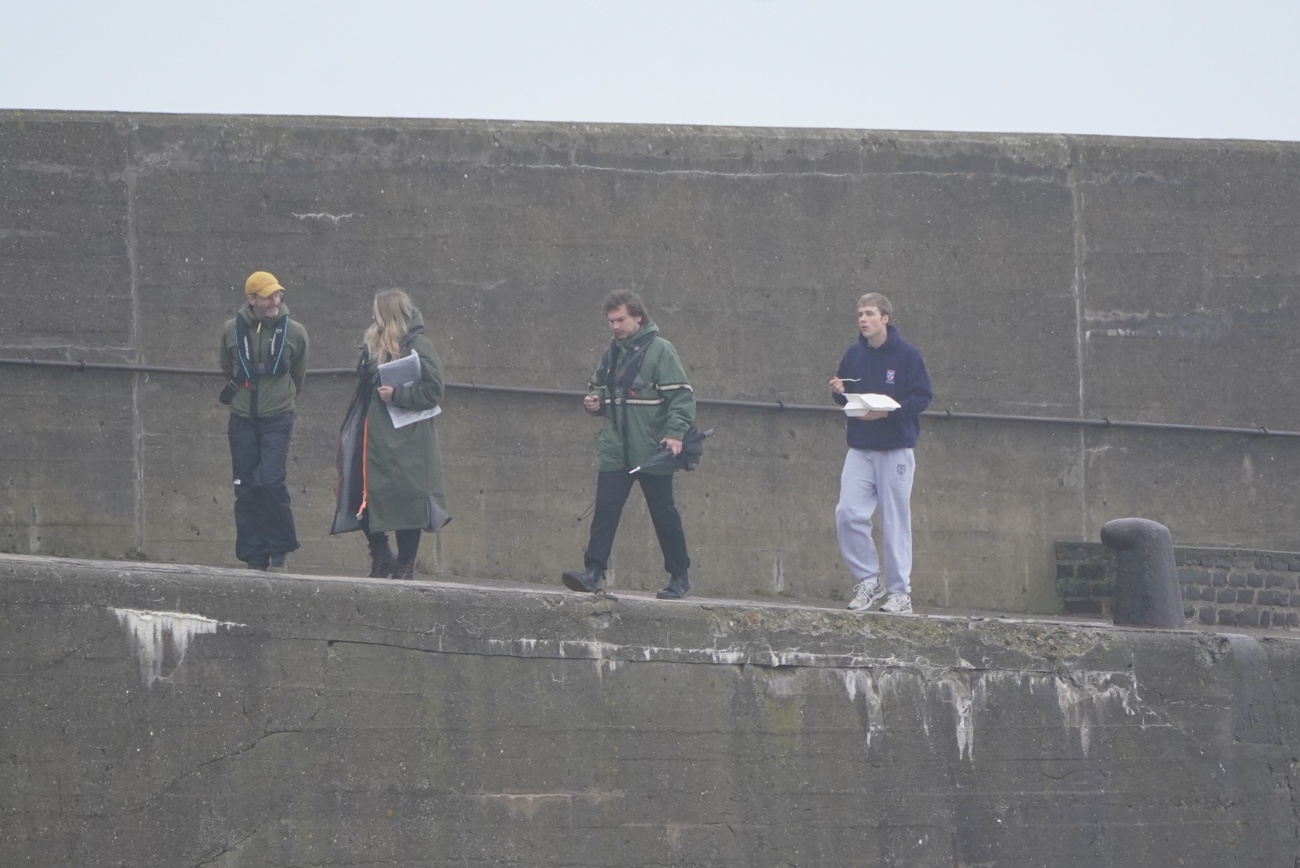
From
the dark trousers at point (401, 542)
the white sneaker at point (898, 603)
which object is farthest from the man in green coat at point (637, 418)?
the white sneaker at point (898, 603)

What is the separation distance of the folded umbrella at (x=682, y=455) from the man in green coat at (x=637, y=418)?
0.08 feet

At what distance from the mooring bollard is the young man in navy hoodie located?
94cm

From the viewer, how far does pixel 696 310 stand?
9945mm

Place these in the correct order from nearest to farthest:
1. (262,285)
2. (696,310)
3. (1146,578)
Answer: (1146,578), (262,285), (696,310)

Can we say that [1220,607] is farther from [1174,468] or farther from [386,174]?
[386,174]

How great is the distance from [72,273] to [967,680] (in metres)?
5.27

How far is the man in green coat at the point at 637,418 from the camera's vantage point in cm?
750

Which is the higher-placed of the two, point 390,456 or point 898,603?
point 390,456

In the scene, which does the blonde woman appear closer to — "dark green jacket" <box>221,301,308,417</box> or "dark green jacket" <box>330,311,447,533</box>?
"dark green jacket" <box>330,311,447,533</box>

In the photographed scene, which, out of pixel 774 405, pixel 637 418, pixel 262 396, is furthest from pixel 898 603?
pixel 262 396

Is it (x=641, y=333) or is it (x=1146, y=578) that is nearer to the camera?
(x=1146, y=578)

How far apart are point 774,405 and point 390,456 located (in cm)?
311

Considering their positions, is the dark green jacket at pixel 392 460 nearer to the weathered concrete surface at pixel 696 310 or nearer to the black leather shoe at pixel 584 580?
the black leather shoe at pixel 584 580

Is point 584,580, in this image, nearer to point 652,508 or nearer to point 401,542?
point 652,508
